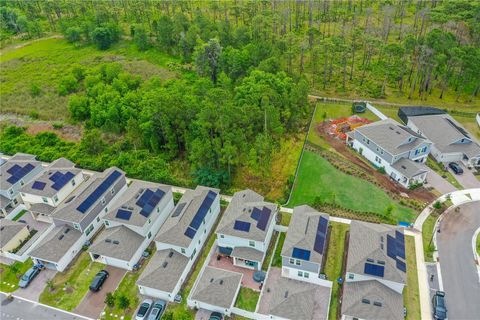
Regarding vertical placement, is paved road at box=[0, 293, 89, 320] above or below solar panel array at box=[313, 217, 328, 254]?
below

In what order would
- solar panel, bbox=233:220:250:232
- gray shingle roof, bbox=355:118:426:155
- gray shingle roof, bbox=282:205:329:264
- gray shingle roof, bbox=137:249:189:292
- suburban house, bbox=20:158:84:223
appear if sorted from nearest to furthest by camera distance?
gray shingle roof, bbox=137:249:189:292
gray shingle roof, bbox=282:205:329:264
solar panel, bbox=233:220:250:232
suburban house, bbox=20:158:84:223
gray shingle roof, bbox=355:118:426:155

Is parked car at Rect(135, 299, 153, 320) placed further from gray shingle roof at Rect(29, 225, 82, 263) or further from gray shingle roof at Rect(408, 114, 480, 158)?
gray shingle roof at Rect(408, 114, 480, 158)

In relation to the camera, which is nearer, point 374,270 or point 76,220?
point 374,270

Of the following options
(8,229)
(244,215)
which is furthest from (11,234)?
(244,215)

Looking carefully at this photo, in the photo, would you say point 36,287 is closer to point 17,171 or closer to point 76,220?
point 76,220

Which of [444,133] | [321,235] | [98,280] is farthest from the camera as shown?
[444,133]

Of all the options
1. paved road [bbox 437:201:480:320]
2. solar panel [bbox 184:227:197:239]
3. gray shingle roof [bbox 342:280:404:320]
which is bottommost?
paved road [bbox 437:201:480:320]

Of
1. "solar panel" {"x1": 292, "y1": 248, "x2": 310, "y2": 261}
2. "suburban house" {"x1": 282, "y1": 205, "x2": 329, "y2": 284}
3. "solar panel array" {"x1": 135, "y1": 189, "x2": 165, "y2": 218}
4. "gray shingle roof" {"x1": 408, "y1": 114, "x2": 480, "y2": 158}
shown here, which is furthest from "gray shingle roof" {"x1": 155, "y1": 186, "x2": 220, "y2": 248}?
"gray shingle roof" {"x1": 408, "y1": 114, "x2": 480, "y2": 158}
